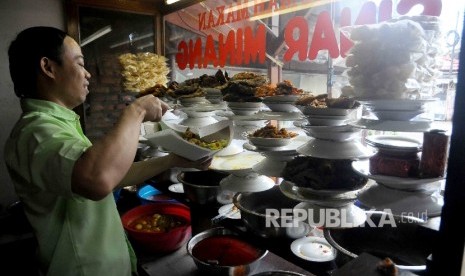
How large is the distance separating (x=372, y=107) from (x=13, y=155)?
68.2 inches

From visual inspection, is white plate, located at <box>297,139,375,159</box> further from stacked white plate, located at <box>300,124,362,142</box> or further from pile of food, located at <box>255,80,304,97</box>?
pile of food, located at <box>255,80,304,97</box>

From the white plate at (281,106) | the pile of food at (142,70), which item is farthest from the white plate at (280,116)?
the pile of food at (142,70)

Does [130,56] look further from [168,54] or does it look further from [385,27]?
[385,27]

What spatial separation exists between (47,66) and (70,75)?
12cm

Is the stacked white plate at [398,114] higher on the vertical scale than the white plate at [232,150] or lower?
higher

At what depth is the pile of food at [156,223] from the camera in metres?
3.16

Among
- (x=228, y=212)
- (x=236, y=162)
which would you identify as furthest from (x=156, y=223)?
(x=236, y=162)

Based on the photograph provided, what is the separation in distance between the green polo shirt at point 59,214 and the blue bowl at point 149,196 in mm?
1654

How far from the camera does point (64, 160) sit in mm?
1343

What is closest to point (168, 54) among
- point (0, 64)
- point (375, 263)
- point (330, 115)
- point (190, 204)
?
point (0, 64)

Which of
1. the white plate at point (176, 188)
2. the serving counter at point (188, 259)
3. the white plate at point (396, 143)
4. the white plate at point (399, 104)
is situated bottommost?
the serving counter at point (188, 259)

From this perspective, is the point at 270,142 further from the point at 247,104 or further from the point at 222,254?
the point at 222,254

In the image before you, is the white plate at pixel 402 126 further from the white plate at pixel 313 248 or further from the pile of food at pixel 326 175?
the white plate at pixel 313 248

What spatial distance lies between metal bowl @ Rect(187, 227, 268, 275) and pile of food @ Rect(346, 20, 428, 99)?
1.57 metres
